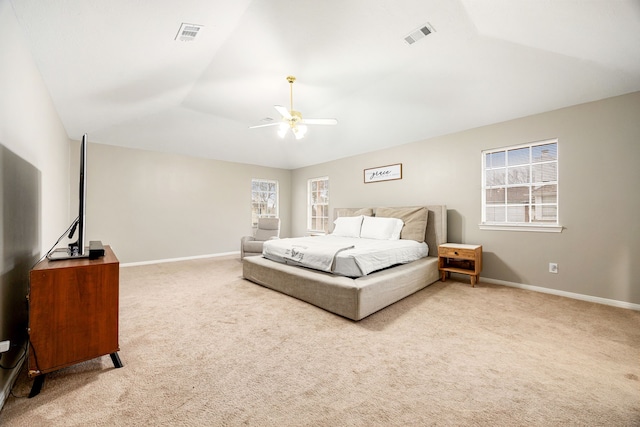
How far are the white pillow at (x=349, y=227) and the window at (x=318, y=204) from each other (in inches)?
56.1

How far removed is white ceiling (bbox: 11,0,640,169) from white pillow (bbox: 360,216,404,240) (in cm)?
164

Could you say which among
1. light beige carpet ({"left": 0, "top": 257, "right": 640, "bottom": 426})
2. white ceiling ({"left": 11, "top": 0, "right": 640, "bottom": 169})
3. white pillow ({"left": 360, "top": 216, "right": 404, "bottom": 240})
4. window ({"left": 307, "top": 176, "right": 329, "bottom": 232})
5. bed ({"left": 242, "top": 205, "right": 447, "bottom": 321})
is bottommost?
light beige carpet ({"left": 0, "top": 257, "right": 640, "bottom": 426})

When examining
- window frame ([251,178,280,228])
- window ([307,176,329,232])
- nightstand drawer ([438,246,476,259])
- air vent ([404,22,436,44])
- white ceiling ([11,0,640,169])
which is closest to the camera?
white ceiling ([11,0,640,169])

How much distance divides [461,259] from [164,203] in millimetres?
5823

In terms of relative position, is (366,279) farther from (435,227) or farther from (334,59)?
(334,59)

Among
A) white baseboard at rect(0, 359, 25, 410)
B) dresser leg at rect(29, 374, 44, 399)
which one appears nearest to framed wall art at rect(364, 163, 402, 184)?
dresser leg at rect(29, 374, 44, 399)

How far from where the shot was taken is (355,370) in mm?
1811

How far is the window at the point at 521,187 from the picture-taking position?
3.55m

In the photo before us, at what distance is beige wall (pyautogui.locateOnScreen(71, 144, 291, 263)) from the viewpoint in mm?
4914

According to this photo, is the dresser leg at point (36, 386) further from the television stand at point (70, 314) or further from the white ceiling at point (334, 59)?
the white ceiling at point (334, 59)

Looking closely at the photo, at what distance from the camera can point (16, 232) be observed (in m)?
1.82

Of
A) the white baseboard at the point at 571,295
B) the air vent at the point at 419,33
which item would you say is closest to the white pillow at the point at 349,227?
the white baseboard at the point at 571,295

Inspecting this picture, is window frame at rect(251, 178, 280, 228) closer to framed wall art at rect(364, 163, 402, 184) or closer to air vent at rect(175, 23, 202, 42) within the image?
framed wall art at rect(364, 163, 402, 184)

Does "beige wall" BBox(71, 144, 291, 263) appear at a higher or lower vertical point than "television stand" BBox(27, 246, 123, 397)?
higher
